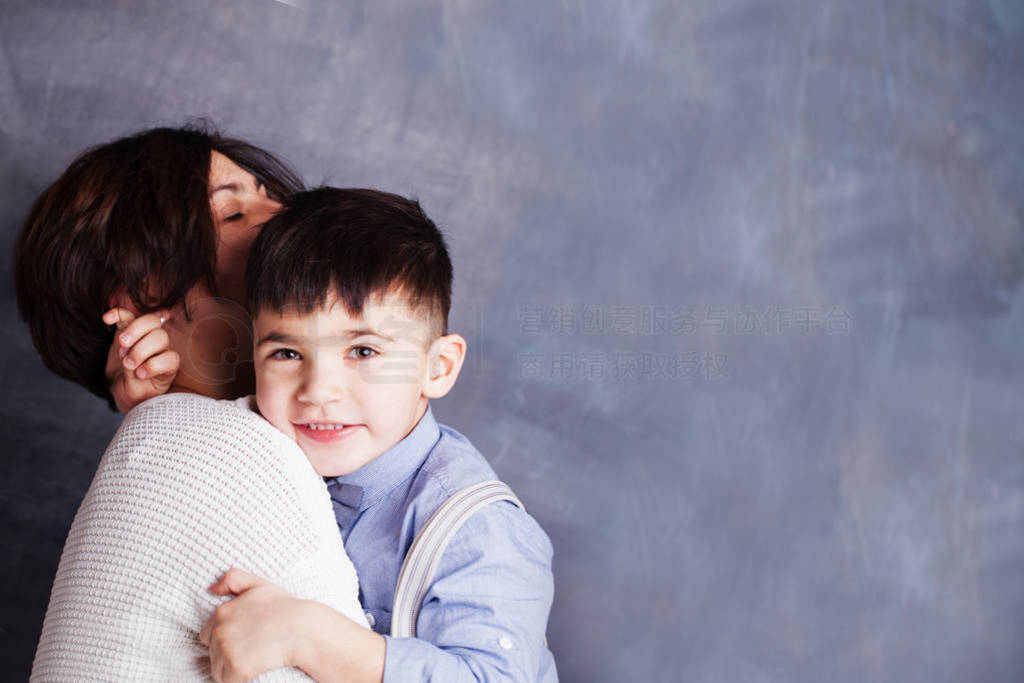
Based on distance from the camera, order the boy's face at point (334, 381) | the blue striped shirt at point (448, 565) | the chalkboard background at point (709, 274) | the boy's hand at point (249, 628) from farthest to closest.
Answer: the chalkboard background at point (709, 274), the boy's face at point (334, 381), the blue striped shirt at point (448, 565), the boy's hand at point (249, 628)

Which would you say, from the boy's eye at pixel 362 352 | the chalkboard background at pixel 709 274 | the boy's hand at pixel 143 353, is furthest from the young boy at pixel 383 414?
the chalkboard background at pixel 709 274

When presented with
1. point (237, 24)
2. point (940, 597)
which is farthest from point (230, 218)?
point (940, 597)

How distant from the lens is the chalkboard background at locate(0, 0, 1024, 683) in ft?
6.23

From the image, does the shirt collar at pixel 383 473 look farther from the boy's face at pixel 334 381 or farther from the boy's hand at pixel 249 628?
the boy's hand at pixel 249 628

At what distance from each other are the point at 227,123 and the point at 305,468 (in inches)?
45.0

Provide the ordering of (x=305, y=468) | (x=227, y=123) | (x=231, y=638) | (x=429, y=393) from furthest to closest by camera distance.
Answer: (x=227, y=123), (x=429, y=393), (x=305, y=468), (x=231, y=638)

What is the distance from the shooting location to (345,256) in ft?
3.65

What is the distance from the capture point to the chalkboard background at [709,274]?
6.23 feet

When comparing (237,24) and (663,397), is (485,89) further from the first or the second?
(663,397)

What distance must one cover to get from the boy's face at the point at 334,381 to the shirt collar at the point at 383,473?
0.03 ft

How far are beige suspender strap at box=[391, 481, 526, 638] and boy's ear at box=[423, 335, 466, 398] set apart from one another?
0.64 feet

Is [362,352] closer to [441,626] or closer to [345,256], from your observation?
[345,256]

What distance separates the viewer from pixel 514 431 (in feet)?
6.26

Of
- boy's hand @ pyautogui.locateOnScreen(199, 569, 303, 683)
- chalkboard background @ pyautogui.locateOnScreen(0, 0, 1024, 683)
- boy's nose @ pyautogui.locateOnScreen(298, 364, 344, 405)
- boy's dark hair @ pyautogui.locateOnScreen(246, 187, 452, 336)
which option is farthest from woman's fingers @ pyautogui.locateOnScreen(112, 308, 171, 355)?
chalkboard background @ pyautogui.locateOnScreen(0, 0, 1024, 683)
